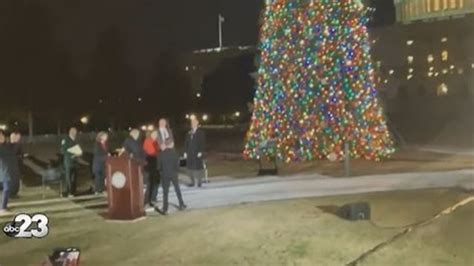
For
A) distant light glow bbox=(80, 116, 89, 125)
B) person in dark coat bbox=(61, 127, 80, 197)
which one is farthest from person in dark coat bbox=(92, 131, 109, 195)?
distant light glow bbox=(80, 116, 89, 125)

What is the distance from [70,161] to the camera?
1841cm

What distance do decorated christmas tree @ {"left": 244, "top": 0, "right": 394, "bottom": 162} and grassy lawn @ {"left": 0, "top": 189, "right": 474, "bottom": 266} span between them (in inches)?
364

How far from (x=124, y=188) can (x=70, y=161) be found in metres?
5.15

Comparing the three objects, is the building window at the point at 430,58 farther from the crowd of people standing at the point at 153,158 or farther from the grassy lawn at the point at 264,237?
the grassy lawn at the point at 264,237

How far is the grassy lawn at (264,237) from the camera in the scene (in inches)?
402

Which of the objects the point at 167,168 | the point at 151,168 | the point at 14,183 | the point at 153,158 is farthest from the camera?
the point at 14,183

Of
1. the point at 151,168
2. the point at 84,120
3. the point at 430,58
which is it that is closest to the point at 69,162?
the point at 151,168

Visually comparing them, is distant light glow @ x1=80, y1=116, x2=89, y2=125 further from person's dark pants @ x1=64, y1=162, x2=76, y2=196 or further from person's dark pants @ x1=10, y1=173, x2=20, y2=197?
person's dark pants @ x1=64, y1=162, x2=76, y2=196

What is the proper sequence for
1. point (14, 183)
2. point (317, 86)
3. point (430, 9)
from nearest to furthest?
point (14, 183) < point (317, 86) < point (430, 9)

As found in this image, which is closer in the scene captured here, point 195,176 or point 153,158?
point 153,158

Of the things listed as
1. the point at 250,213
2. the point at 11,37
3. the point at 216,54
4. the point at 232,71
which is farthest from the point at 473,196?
the point at 216,54

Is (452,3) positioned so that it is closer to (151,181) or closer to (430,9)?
(430,9)

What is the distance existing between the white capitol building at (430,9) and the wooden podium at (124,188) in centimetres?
8751

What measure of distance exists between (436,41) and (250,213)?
83.2 metres
